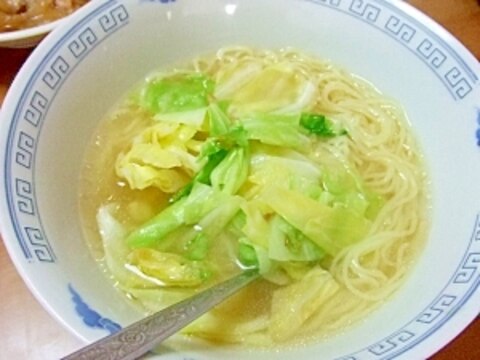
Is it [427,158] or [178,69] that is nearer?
[427,158]

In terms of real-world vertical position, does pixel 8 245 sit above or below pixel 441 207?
below

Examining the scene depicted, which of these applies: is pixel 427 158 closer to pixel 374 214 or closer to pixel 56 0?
pixel 374 214

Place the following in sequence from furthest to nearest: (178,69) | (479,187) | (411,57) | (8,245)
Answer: (178,69) < (411,57) < (479,187) < (8,245)

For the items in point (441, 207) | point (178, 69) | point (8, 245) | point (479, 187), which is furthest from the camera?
point (178, 69)

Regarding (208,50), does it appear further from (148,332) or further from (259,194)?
(148,332)

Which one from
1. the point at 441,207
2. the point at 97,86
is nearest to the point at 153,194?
the point at 97,86

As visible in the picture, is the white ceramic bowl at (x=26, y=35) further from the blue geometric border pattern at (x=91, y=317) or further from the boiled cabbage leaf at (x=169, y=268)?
the blue geometric border pattern at (x=91, y=317)

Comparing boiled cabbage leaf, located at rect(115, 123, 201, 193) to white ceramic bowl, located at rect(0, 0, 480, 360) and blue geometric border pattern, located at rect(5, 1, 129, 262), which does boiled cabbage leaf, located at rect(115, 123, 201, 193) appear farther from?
blue geometric border pattern, located at rect(5, 1, 129, 262)
